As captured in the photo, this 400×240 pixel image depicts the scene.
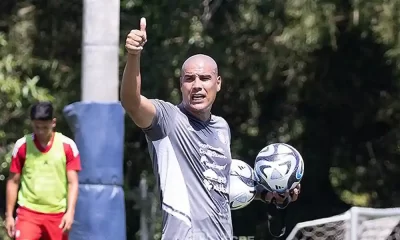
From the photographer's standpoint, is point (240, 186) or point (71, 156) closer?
point (240, 186)

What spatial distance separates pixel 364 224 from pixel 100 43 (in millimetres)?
Answer: 2173

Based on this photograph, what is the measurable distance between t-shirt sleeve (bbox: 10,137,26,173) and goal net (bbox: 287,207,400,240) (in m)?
2.60

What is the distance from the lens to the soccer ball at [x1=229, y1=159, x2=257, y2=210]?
16.3 feet

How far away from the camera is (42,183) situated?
8.28 metres

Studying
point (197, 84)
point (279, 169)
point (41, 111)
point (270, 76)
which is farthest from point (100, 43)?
point (270, 76)

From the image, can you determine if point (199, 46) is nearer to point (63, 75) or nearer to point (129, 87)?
point (63, 75)

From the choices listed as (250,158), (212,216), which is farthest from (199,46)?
(212,216)

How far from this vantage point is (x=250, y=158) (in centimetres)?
1088

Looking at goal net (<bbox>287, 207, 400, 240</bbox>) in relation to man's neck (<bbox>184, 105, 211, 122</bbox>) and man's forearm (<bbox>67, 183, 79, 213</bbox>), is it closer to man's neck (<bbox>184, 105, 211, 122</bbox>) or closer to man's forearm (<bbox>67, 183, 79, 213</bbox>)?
man's forearm (<bbox>67, 183, 79, 213</bbox>)

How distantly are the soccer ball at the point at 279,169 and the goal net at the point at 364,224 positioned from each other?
1.31 m

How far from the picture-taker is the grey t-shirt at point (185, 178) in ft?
13.8

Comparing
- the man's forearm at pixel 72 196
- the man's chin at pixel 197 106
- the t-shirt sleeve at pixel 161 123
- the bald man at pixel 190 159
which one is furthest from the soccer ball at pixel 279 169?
the man's forearm at pixel 72 196

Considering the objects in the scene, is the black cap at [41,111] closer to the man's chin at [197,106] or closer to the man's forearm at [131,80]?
the man's chin at [197,106]

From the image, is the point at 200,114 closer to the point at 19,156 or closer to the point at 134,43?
the point at 134,43
